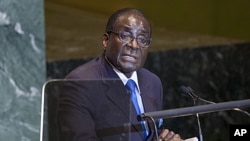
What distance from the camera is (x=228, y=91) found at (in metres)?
4.73

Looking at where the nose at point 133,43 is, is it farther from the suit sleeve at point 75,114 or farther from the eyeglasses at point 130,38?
the suit sleeve at point 75,114

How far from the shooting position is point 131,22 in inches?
87.4

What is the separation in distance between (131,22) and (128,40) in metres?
0.06

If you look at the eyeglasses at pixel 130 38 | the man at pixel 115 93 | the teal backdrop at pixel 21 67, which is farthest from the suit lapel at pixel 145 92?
the teal backdrop at pixel 21 67

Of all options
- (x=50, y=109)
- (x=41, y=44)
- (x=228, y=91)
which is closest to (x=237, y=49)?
(x=228, y=91)

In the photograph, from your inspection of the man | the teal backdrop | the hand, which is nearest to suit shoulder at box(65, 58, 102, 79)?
the man

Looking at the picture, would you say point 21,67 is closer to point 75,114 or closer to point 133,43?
point 133,43

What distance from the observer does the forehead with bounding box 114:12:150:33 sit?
222 centimetres

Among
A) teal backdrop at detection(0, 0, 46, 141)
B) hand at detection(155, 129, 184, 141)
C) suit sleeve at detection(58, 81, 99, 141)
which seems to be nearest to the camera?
suit sleeve at detection(58, 81, 99, 141)

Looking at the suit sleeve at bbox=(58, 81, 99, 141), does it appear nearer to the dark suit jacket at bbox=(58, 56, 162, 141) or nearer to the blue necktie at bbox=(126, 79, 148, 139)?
the dark suit jacket at bbox=(58, 56, 162, 141)

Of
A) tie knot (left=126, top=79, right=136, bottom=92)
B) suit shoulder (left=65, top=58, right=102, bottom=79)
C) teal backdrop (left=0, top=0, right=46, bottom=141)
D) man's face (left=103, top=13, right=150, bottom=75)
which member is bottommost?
tie knot (left=126, top=79, right=136, bottom=92)

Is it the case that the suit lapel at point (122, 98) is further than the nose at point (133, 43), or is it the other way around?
the nose at point (133, 43)

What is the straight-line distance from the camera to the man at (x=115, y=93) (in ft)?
6.45

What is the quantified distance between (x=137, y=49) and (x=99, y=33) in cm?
224
